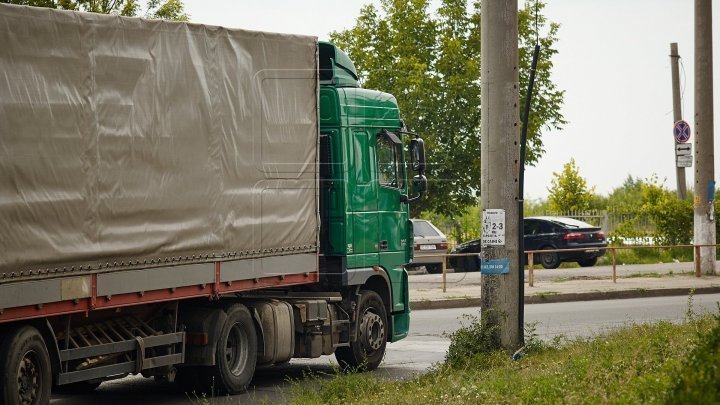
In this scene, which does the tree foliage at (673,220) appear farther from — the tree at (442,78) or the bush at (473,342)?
the bush at (473,342)

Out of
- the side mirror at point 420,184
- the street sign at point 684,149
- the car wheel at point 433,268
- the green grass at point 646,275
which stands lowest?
the green grass at point 646,275

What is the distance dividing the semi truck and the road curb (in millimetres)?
8209

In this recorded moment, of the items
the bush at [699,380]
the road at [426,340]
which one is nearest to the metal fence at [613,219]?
the road at [426,340]

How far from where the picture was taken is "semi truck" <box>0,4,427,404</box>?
33.0ft

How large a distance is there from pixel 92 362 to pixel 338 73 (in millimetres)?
5341

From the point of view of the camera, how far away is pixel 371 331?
1525 centimetres

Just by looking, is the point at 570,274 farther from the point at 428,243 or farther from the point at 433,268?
the point at 433,268

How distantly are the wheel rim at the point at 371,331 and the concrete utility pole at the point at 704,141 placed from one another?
16.4 meters

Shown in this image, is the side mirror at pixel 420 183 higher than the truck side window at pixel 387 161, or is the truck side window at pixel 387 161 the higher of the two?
the truck side window at pixel 387 161

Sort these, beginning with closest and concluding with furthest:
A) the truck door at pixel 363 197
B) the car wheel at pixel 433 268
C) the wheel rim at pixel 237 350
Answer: the wheel rim at pixel 237 350
the truck door at pixel 363 197
the car wheel at pixel 433 268

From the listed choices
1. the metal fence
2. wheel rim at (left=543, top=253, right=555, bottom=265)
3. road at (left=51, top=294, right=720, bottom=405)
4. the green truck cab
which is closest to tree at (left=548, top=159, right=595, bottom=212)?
the metal fence

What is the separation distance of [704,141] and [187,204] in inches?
808

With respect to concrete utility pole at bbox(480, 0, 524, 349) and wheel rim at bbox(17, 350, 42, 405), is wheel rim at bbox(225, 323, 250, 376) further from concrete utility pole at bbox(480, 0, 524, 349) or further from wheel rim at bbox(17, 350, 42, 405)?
wheel rim at bbox(17, 350, 42, 405)

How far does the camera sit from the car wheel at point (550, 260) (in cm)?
3675
